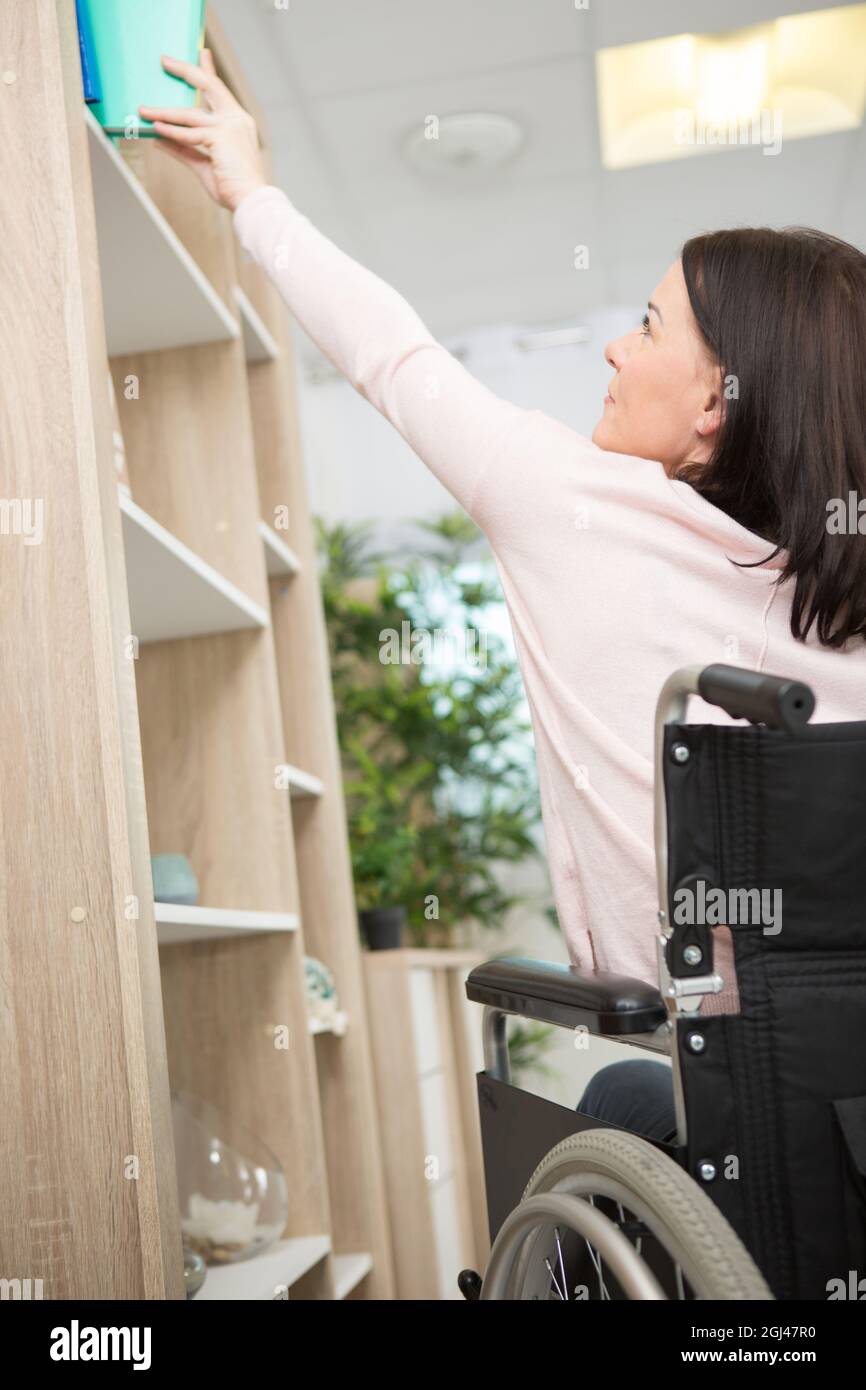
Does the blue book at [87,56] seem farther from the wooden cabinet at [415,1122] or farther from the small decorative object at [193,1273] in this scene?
the wooden cabinet at [415,1122]

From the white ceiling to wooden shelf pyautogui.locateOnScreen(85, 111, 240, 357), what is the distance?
1.10 meters

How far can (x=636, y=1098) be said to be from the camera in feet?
3.66

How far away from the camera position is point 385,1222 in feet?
7.55

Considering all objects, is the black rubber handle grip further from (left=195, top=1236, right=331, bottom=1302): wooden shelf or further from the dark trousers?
(left=195, top=1236, right=331, bottom=1302): wooden shelf

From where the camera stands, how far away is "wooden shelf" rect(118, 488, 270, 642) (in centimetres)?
145

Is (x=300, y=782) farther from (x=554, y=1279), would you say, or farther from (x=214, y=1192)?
(x=554, y=1279)

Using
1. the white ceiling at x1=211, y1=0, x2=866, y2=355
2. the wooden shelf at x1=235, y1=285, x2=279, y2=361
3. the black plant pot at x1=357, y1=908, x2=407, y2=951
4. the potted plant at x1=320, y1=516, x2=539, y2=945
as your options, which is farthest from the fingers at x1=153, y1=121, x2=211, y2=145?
the potted plant at x1=320, y1=516, x2=539, y2=945

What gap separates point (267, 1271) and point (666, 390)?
1228mm

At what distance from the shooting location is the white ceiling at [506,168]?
110 inches

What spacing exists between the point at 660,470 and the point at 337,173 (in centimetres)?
264

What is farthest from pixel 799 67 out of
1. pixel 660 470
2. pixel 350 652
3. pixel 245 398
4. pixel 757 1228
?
pixel 757 1228

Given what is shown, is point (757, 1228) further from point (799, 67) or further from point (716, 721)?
point (799, 67)

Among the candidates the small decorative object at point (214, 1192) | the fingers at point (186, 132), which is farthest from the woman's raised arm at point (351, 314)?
the small decorative object at point (214, 1192)

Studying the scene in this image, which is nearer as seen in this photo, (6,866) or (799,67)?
(6,866)
